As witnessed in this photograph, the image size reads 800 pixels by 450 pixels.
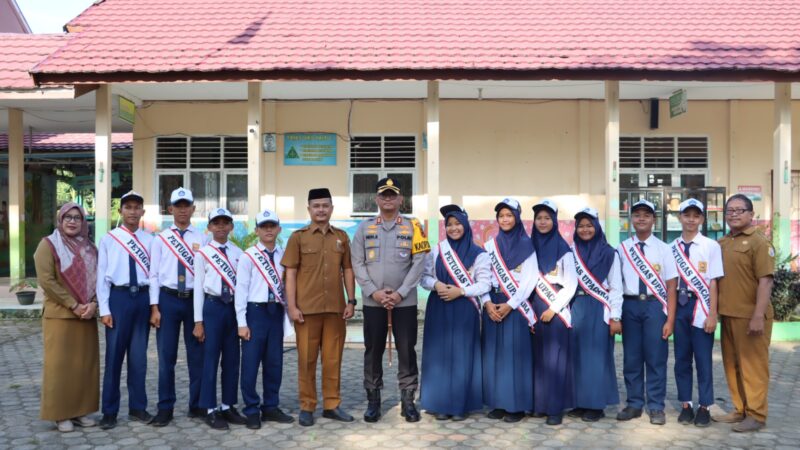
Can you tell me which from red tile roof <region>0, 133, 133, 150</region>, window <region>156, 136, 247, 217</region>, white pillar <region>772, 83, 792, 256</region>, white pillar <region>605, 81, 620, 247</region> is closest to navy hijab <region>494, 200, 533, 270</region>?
white pillar <region>605, 81, 620, 247</region>

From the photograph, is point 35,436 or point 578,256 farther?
point 578,256

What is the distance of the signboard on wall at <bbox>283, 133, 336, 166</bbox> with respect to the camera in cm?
1091

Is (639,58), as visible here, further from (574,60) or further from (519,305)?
(519,305)

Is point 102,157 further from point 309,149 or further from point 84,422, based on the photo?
point 84,422

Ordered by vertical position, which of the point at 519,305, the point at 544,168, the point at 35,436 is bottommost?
the point at 35,436

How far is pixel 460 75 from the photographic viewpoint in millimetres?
8633

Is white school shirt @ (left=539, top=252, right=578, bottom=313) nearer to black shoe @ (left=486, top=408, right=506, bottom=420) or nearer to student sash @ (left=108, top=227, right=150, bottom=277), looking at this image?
black shoe @ (left=486, top=408, right=506, bottom=420)

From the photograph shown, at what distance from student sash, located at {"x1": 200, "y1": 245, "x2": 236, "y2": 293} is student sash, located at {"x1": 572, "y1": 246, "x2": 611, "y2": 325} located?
2.45m

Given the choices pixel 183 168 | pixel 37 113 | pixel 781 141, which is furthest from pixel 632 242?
pixel 37 113

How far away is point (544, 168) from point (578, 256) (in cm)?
602

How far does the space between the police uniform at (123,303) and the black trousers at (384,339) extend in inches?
62.7

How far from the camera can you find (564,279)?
16.1 ft

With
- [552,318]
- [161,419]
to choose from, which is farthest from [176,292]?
[552,318]

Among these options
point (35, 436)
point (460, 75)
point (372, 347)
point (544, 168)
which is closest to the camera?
point (35, 436)
